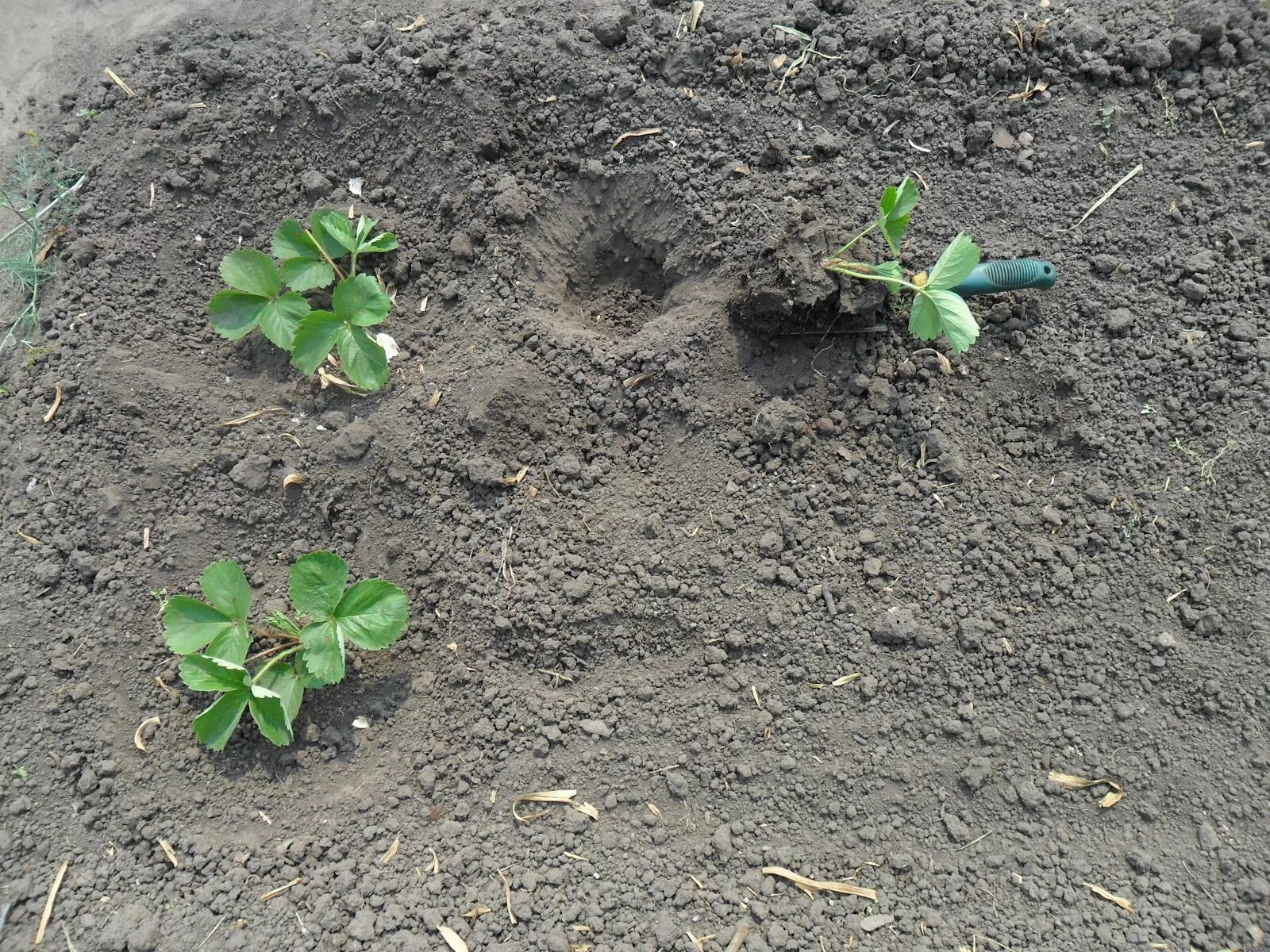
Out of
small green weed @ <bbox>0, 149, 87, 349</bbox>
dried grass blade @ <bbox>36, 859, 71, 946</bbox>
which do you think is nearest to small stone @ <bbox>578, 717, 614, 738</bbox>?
dried grass blade @ <bbox>36, 859, 71, 946</bbox>

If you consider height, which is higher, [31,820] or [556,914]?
[31,820]

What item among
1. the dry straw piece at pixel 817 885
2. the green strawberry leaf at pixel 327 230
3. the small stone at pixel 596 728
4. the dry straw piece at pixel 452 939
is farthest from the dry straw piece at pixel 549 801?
the green strawberry leaf at pixel 327 230

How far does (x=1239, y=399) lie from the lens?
224cm

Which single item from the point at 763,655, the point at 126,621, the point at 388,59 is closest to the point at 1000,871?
the point at 763,655

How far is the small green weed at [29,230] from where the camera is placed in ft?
8.79

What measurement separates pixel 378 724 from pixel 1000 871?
67.7 inches

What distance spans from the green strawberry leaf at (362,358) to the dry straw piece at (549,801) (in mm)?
1290

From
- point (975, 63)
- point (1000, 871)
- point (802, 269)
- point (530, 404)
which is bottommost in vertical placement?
point (1000, 871)

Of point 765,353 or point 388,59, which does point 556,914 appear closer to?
point 765,353

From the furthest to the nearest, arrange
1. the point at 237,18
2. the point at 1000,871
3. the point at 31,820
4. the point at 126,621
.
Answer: the point at 237,18 → the point at 126,621 → the point at 31,820 → the point at 1000,871

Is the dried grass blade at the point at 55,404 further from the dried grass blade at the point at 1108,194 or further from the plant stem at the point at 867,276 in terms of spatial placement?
the dried grass blade at the point at 1108,194

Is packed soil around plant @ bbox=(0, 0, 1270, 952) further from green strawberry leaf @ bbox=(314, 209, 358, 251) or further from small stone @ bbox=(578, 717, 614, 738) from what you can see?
green strawberry leaf @ bbox=(314, 209, 358, 251)

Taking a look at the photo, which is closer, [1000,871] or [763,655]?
[1000,871]

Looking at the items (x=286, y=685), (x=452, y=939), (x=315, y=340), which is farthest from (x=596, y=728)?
(x=315, y=340)
